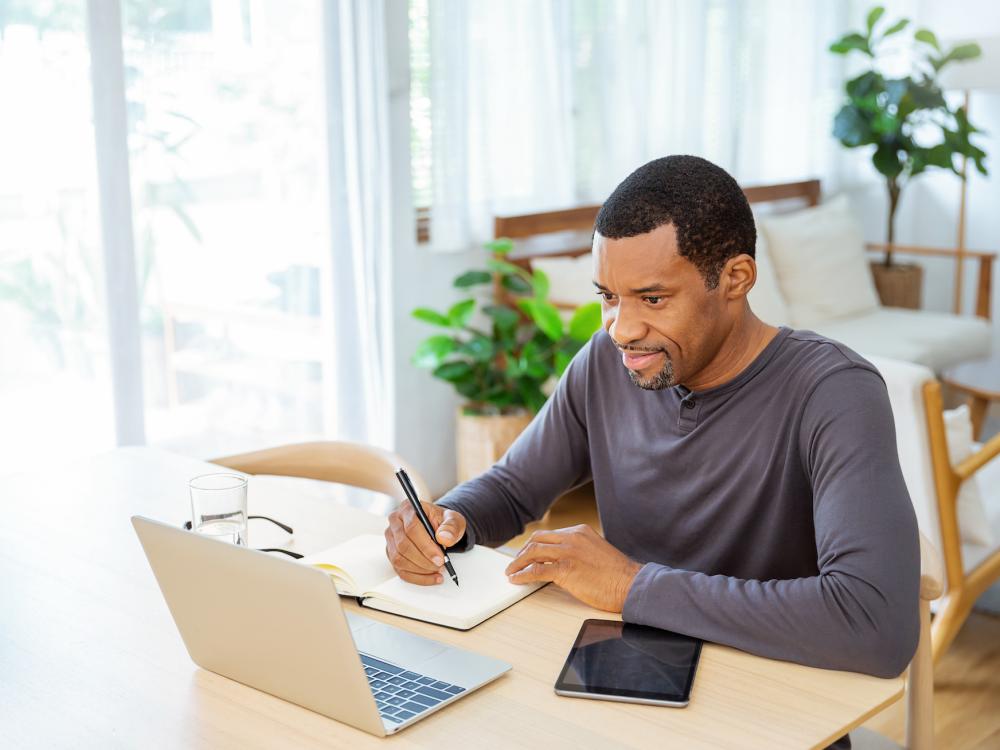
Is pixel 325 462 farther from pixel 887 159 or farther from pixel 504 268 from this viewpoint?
pixel 887 159

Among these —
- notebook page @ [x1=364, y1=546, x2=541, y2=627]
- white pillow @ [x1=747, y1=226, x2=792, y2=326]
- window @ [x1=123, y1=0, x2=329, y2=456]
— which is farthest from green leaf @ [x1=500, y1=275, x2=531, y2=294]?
notebook page @ [x1=364, y1=546, x2=541, y2=627]

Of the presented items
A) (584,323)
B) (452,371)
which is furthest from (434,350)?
(584,323)

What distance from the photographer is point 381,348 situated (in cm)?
352

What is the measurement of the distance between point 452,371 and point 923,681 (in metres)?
2.24

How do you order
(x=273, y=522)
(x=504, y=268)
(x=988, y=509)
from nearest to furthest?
1. (x=273, y=522)
2. (x=988, y=509)
3. (x=504, y=268)

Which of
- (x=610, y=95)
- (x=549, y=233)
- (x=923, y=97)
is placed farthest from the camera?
(x=923, y=97)

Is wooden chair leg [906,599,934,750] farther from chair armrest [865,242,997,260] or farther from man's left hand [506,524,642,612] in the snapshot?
chair armrest [865,242,997,260]

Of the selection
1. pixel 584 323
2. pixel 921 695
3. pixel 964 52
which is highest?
pixel 964 52

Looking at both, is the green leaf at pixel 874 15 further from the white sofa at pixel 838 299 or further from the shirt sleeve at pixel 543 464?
the shirt sleeve at pixel 543 464

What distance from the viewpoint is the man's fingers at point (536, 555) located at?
1316 mm

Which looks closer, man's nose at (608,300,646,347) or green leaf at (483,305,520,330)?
man's nose at (608,300,646,347)

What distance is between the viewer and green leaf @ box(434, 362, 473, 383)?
11.5 feet

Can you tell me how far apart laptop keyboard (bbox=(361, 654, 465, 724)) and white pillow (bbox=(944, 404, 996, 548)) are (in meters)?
1.58

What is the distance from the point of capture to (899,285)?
5191 millimetres
